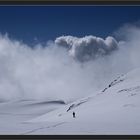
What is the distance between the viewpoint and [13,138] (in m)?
7.48

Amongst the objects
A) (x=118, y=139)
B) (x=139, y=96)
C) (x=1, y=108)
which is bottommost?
(x=118, y=139)

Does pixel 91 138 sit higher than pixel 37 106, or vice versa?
pixel 37 106

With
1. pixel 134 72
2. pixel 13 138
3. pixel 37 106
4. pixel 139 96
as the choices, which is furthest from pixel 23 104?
pixel 13 138

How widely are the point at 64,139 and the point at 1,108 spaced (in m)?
85.1

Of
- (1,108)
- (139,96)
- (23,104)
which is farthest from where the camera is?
(23,104)

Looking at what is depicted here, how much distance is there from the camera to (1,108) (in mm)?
90000

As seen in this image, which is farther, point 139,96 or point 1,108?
point 1,108

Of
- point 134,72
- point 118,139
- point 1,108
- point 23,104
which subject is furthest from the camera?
point 23,104

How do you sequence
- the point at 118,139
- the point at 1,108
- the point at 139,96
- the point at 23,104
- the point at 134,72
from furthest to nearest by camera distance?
1. the point at 23,104
2. the point at 1,108
3. the point at 134,72
4. the point at 139,96
5. the point at 118,139
